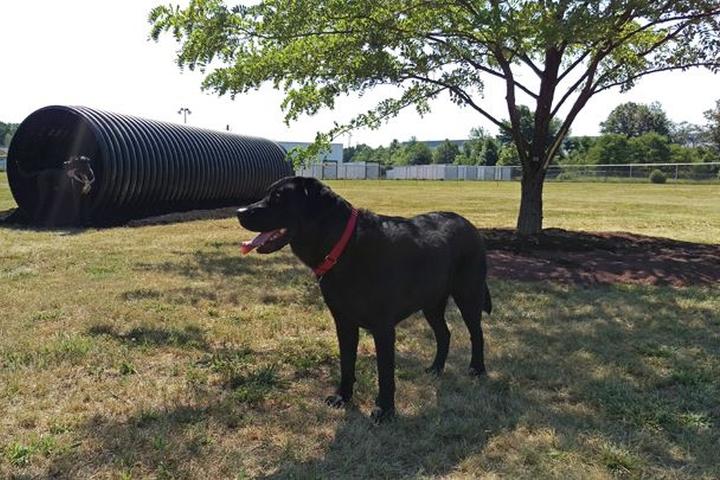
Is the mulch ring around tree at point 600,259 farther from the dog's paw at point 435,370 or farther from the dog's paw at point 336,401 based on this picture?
the dog's paw at point 336,401

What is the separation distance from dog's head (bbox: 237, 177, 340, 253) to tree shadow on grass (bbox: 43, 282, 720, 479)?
1.05 m

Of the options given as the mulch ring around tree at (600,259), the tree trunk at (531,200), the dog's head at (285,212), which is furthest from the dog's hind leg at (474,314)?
the tree trunk at (531,200)

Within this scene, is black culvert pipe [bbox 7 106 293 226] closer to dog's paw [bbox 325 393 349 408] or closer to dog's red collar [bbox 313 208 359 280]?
dog's paw [bbox 325 393 349 408]

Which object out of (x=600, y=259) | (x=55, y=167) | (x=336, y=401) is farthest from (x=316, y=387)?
(x=55, y=167)

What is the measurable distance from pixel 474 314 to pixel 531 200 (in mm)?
7017

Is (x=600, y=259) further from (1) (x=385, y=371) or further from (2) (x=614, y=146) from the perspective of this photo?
(2) (x=614, y=146)

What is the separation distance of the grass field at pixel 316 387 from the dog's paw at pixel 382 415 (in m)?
0.07

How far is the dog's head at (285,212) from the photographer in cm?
348

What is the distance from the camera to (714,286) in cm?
785

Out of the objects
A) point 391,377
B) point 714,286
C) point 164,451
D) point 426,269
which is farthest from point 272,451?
point 714,286

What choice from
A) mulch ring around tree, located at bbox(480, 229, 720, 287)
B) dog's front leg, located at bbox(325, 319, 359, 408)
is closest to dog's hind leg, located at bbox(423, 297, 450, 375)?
dog's front leg, located at bbox(325, 319, 359, 408)

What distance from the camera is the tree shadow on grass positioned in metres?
3.22

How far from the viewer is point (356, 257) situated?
142 inches

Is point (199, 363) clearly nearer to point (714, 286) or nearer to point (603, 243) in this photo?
point (714, 286)
